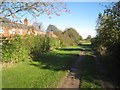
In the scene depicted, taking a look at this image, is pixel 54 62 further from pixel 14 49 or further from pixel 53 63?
pixel 14 49

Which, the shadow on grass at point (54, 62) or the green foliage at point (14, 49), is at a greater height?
the green foliage at point (14, 49)

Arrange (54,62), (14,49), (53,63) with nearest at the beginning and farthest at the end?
(14,49), (53,63), (54,62)

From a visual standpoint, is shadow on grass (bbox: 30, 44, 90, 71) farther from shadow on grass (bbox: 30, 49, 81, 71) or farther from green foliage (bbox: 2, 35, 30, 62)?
green foliage (bbox: 2, 35, 30, 62)

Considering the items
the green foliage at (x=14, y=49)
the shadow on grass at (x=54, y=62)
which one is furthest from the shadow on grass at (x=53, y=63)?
the green foliage at (x=14, y=49)

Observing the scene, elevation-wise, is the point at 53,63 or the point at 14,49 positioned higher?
the point at 14,49

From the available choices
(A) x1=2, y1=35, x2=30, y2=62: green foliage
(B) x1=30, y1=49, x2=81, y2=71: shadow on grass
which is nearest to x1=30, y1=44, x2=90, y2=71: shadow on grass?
(B) x1=30, y1=49, x2=81, y2=71: shadow on grass

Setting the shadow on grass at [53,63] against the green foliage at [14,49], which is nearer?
the green foliage at [14,49]

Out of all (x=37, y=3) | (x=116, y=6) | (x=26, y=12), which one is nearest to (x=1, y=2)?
(x=26, y=12)

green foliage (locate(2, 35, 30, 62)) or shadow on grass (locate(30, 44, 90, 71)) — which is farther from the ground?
green foliage (locate(2, 35, 30, 62))

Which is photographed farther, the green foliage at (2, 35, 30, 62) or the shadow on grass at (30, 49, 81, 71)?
the shadow on grass at (30, 49, 81, 71)

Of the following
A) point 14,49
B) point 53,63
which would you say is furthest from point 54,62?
point 14,49

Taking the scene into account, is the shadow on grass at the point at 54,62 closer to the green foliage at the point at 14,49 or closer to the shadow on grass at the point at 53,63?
the shadow on grass at the point at 53,63

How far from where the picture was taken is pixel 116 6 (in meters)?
7.80

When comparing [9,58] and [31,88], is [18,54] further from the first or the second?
[31,88]
